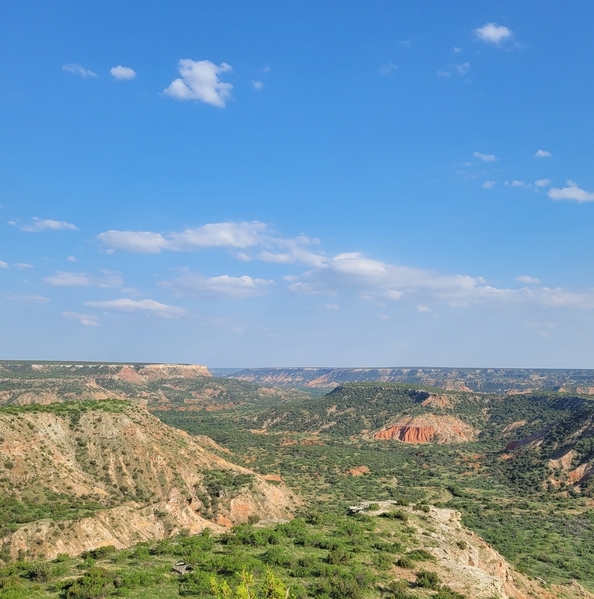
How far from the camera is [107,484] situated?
53250mm

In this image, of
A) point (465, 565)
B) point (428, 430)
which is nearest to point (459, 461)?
point (428, 430)

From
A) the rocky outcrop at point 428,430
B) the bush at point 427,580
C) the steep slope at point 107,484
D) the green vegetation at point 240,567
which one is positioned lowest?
the rocky outcrop at point 428,430

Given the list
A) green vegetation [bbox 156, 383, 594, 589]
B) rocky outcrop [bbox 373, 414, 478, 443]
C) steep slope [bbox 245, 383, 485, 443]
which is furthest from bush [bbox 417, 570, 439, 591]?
steep slope [bbox 245, 383, 485, 443]

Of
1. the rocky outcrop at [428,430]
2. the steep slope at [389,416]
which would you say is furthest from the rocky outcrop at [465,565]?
the steep slope at [389,416]

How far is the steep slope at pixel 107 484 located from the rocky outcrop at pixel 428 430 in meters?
87.0

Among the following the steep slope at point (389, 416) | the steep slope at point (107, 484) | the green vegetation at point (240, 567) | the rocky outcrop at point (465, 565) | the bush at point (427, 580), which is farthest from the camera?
the steep slope at point (389, 416)

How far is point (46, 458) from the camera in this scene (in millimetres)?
49094

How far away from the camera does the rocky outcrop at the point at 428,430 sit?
478ft

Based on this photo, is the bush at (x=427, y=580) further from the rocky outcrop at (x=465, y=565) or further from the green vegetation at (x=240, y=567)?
the rocky outcrop at (x=465, y=565)

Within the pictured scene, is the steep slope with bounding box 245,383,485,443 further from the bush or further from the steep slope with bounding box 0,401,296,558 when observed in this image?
the bush

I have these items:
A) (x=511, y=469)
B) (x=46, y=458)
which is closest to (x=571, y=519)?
(x=511, y=469)

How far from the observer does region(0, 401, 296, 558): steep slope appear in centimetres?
3590

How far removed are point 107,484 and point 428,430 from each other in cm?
11775

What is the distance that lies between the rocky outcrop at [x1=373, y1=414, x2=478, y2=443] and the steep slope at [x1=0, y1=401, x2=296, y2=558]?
87.0 meters
